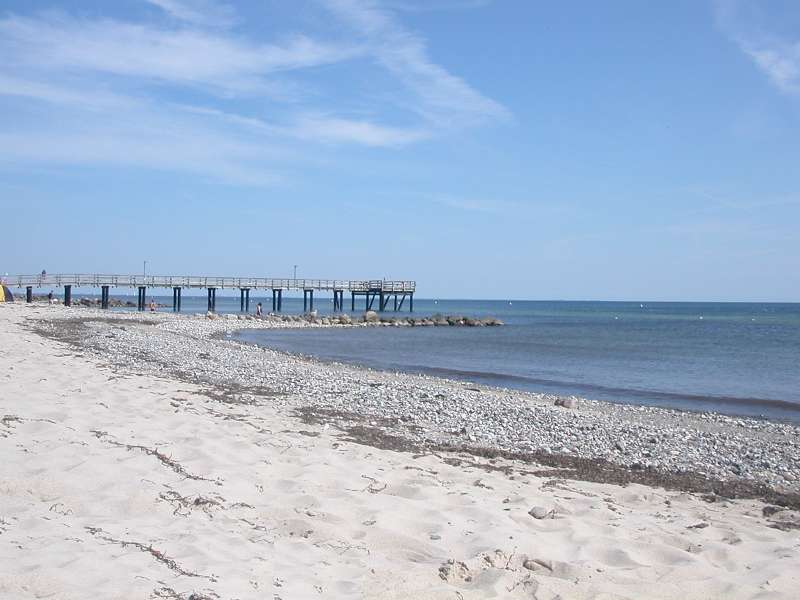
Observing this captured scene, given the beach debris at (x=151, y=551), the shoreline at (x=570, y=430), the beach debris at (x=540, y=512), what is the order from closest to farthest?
the beach debris at (x=151, y=551), the beach debris at (x=540, y=512), the shoreline at (x=570, y=430)

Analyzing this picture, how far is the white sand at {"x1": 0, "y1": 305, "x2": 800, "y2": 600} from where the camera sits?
14.3 ft

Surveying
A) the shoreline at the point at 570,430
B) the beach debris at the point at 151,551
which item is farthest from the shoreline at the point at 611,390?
the beach debris at the point at 151,551

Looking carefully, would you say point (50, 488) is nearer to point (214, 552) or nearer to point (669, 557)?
point (214, 552)

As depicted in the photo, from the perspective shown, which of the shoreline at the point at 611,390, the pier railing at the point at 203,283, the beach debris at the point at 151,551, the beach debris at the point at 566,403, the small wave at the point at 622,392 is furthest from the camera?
the pier railing at the point at 203,283

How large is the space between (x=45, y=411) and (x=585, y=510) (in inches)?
250

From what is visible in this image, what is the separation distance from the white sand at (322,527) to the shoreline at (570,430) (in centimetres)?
114

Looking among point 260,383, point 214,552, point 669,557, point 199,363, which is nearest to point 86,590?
point 214,552

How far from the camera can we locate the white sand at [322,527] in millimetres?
4359

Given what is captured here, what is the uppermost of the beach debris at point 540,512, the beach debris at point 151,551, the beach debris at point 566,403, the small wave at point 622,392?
the beach debris at point 151,551

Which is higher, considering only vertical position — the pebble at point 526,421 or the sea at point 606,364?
the pebble at point 526,421

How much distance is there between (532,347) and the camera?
39.1 meters

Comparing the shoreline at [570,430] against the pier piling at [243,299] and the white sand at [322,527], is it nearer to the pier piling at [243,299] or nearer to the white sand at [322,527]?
the white sand at [322,527]

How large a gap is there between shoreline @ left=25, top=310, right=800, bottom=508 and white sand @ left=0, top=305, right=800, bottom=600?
1.14 m

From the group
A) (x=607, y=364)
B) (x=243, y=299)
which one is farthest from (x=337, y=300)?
(x=607, y=364)
